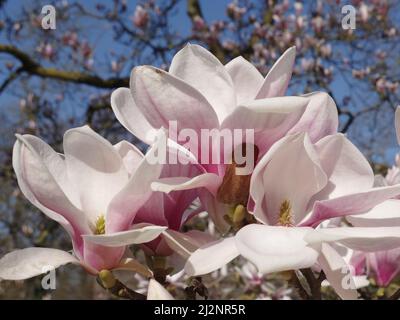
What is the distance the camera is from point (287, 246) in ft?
1.39

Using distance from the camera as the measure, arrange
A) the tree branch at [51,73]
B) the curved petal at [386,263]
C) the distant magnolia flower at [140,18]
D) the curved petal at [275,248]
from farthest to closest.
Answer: the distant magnolia flower at [140,18], the tree branch at [51,73], the curved petal at [386,263], the curved petal at [275,248]

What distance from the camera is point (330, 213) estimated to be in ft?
1.61

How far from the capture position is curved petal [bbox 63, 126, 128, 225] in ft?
1.73

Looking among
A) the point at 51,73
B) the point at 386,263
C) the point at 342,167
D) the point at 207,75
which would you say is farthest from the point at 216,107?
the point at 51,73

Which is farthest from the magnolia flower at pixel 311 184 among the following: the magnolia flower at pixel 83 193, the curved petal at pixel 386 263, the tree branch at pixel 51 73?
the tree branch at pixel 51 73

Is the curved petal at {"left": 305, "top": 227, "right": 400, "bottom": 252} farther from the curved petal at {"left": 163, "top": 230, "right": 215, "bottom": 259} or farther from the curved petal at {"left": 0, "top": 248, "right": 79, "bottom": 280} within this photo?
the curved petal at {"left": 0, "top": 248, "right": 79, "bottom": 280}

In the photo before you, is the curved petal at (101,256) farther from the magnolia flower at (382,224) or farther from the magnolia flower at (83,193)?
the magnolia flower at (382,224)

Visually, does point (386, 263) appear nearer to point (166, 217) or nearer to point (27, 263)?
point (166, 217)

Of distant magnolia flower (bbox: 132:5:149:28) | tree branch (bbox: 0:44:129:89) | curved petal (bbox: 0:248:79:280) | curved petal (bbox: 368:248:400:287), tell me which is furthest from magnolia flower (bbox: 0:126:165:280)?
distant magnolia flower (bbox: 132:5:149:28)

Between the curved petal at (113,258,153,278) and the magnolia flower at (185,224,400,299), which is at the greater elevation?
the magnolia flower at (185,224,400,299)

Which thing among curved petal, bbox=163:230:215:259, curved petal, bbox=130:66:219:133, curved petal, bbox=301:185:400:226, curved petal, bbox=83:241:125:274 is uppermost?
curved petal, bbox=130:66:219:133

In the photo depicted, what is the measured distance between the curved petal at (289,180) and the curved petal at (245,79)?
0.11m

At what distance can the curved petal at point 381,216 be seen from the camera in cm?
47
